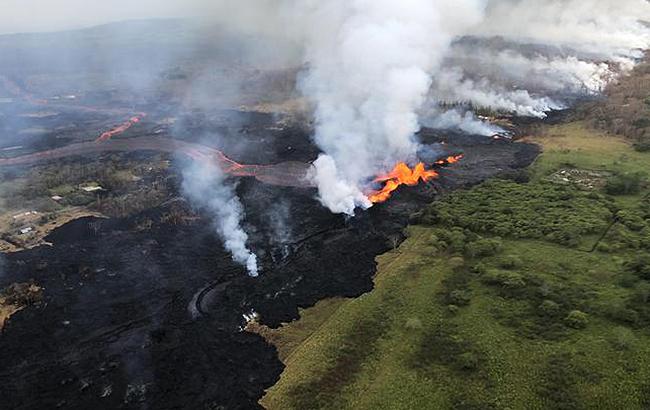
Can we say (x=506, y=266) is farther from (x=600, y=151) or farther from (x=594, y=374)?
(x=600, y=151)

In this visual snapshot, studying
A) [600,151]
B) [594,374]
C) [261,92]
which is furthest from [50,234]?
[261,92]

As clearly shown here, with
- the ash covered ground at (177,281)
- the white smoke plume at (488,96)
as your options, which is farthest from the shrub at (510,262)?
the white smoke plume at (488,96)

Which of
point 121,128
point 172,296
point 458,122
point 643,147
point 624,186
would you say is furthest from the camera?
point 121,128

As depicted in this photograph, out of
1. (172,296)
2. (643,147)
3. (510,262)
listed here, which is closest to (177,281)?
(172,296)

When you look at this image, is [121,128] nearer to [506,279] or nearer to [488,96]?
[488,96]

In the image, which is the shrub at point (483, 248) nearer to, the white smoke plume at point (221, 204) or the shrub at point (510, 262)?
the shrub at point (510, 262)

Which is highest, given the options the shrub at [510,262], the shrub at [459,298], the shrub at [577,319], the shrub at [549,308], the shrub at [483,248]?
the shrub at [577,319]

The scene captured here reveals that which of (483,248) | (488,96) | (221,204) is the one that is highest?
(483,248)

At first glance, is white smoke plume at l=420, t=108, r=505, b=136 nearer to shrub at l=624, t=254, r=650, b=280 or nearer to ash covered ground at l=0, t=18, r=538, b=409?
ash covered ground at l=0, t=18, r=538, b=409
